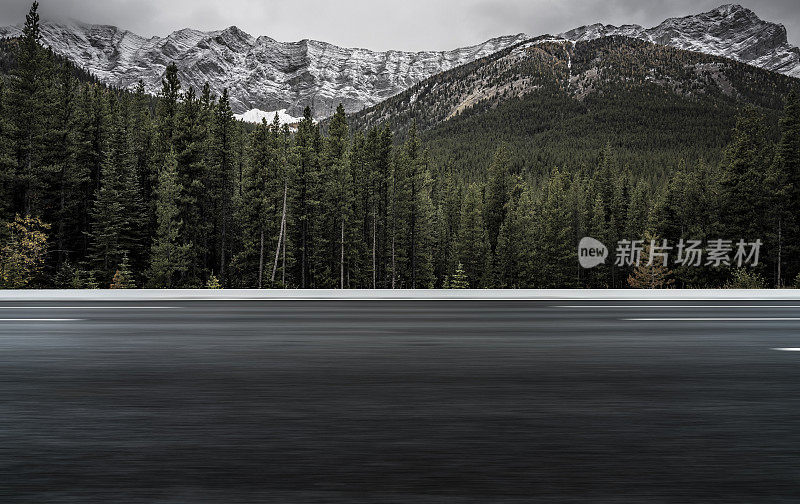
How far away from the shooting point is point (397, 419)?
4.48 metres

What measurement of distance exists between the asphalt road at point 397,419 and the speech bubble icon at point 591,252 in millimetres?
68714

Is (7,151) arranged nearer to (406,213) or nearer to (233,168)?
(233,168)

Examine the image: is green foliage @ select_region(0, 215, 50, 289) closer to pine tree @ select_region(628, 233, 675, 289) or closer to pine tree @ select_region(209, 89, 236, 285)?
pine tree @ select_region(209, 89, 236, 285)

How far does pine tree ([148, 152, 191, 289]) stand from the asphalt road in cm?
4383

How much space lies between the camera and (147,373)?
617 cm

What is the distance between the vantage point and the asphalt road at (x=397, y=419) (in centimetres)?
322

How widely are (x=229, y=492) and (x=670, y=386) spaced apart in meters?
4.28

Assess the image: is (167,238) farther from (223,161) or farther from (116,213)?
(223,161)

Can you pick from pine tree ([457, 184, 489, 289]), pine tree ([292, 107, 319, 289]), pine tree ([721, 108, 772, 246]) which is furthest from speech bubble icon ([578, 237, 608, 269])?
pine tree ([292, 107, 319, 289])

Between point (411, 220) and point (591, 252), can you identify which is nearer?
point (411, 220)

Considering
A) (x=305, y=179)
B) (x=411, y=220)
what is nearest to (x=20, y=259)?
(x=305, y=179)

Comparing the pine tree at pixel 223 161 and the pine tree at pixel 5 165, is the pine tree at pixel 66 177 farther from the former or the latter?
the pine tree at pixel 223 161

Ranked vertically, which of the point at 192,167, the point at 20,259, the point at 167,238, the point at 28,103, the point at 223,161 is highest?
the point at 28,103

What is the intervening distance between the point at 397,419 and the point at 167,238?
50.7 meters
